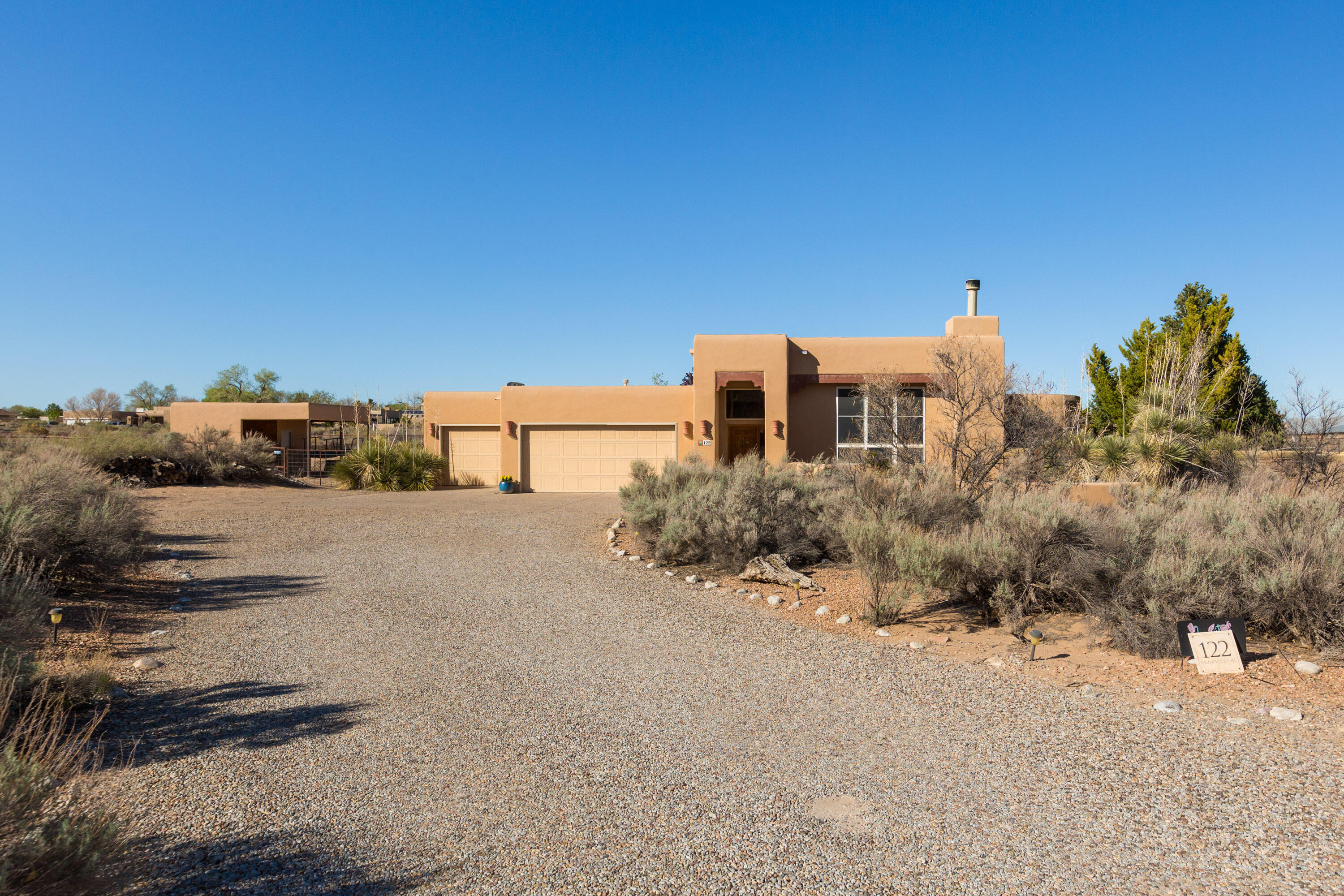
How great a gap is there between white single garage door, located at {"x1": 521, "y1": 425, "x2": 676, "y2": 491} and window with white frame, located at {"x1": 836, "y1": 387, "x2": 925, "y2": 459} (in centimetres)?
619

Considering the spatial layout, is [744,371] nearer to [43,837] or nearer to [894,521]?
[894,521]

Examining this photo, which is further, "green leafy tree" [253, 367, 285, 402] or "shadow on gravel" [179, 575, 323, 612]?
"green leafy tree" [253, 367, 285, 402]

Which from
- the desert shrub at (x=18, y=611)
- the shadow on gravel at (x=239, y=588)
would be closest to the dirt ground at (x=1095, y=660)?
the shadow on gravel at (x=239, y=588)

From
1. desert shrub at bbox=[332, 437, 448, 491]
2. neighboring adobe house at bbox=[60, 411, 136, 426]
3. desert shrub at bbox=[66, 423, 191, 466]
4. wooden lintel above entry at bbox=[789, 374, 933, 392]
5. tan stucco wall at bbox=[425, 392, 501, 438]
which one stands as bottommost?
desert shrub at bbox=[332, 437, 448, 491]

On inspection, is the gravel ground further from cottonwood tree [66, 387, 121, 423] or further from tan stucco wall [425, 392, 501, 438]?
cottonwood tree [66, 387, 121, 423]

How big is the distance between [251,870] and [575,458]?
19.3 metres

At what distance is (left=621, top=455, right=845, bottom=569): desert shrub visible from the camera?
1048 cm

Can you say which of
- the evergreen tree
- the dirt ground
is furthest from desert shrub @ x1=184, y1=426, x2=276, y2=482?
the evergreen tree

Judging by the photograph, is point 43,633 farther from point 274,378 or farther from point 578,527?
point 274,378

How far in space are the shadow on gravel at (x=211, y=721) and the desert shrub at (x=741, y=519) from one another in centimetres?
599

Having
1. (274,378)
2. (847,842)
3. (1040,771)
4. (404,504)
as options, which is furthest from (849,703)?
(274,378)

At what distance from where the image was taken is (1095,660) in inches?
246

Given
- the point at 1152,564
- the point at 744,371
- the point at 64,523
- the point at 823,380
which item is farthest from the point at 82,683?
the point at 823,380

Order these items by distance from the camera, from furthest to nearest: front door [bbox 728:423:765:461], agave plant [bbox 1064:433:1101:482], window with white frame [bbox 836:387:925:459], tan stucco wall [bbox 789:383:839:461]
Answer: front door [bbox 728:423:765:461], tan stucco wall [bbox 789:383:839:461], window with white frame [bbox 836:387:925:459], agave plant [bbox 1064:433:1101:482]
